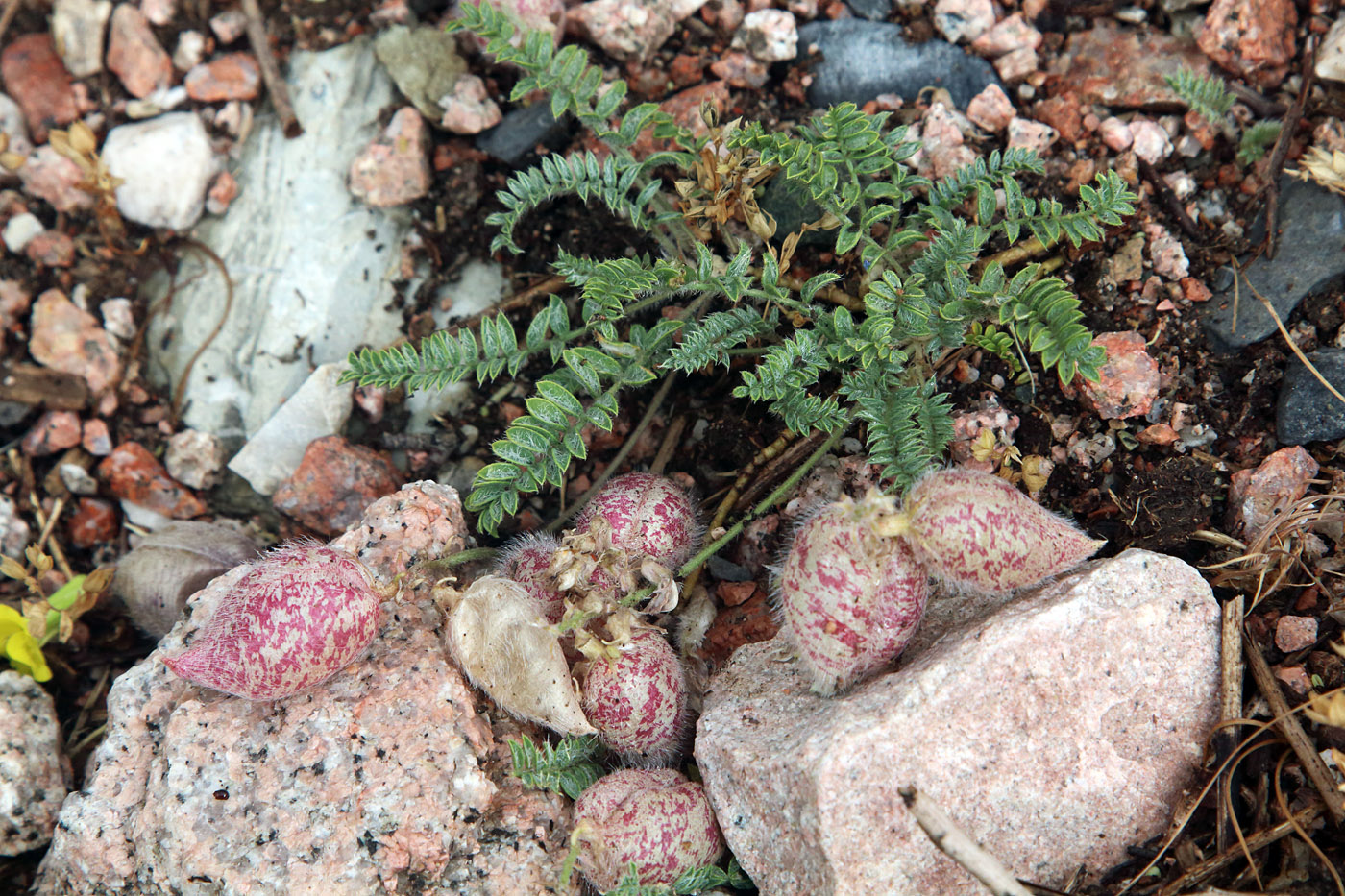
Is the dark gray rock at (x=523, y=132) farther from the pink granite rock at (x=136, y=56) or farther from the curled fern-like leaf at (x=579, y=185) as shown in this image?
the pink granite rock at (x=136, y=56)

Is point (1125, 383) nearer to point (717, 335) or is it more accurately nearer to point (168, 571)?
point (717, 335)

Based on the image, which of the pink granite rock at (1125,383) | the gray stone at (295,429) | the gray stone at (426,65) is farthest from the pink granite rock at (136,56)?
the pink granite rock at (1125,383)

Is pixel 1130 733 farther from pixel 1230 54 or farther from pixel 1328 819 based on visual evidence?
pixel 1230 54

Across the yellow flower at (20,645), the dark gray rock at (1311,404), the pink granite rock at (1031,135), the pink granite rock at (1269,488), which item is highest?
the pink granite rock at (1031,135)

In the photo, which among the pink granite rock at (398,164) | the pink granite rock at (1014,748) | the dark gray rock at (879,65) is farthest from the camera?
the pink granite rock at (398,164)

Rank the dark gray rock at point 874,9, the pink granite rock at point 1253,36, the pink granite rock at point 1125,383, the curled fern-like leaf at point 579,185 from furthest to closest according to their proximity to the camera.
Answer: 1. the dark gray rock at point 874,9
2. the pink granite rock at point 1253,36
3. the curled fern-like leaf at point 579,185
4. the pink granite rock at point 1125,383

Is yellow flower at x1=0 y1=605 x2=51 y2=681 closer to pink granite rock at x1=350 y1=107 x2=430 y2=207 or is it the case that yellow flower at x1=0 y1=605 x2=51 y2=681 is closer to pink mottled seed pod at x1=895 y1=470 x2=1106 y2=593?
pink granite rock at x1=350 y1=107 x2=430 y2=207

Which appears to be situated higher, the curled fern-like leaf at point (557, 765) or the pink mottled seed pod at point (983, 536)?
the pink mottled seed pod at point (983, 536)

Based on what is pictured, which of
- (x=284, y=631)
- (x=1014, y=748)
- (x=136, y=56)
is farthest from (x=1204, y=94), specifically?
(x=136, y=56)
